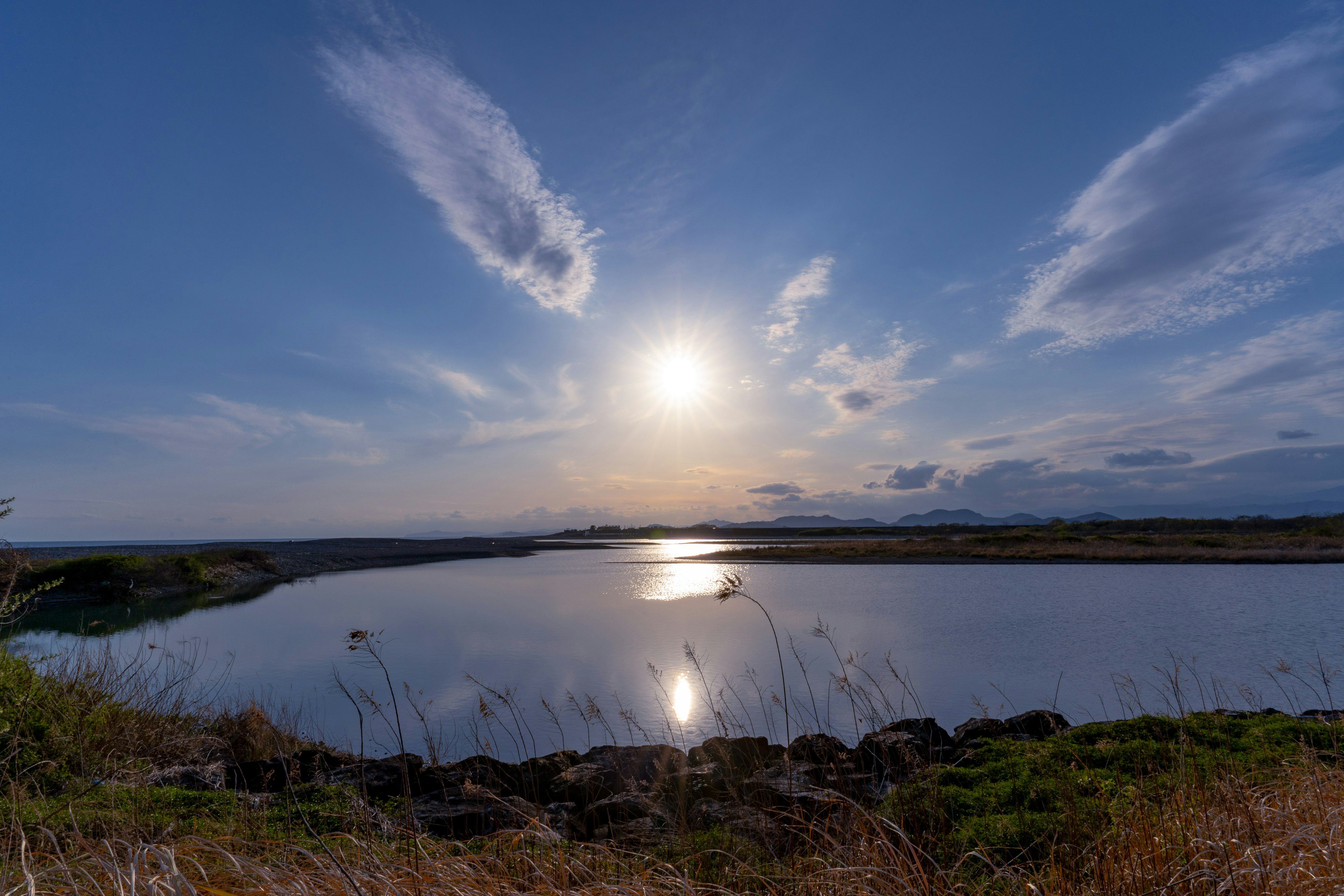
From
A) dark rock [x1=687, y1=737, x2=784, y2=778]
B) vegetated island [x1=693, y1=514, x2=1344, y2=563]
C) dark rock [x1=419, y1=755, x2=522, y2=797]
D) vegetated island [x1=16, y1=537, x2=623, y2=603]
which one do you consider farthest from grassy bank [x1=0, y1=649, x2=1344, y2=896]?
vegetated island [x1=693, y1=514, x2=1344, y2=563]

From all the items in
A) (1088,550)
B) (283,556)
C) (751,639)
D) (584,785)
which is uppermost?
(283,556)

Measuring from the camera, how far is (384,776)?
22.6 feet

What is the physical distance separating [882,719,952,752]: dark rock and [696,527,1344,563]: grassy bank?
34.2m

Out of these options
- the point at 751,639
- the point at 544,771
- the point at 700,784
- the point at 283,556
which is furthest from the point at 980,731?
the point at 283,556

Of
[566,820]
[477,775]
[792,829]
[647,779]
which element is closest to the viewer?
[792,829]

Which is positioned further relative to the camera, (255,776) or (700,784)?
(255,776)

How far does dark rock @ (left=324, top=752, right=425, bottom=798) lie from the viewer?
661 cm

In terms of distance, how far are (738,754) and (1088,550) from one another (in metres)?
41.9

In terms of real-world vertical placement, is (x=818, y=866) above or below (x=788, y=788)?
above

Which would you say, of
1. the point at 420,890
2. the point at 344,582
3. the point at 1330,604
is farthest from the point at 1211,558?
the point at 344,582

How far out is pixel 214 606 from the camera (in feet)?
79.2

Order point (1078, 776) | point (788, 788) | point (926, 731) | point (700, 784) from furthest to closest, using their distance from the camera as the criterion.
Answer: point (926, 731) → point (700, 784) → point (788, 788) → point (1078, 776)

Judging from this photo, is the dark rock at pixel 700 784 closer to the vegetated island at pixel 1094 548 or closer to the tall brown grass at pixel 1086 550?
the vegetated island at pixel 1094 548

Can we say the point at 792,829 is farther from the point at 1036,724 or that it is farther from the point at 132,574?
the point at 132,574
